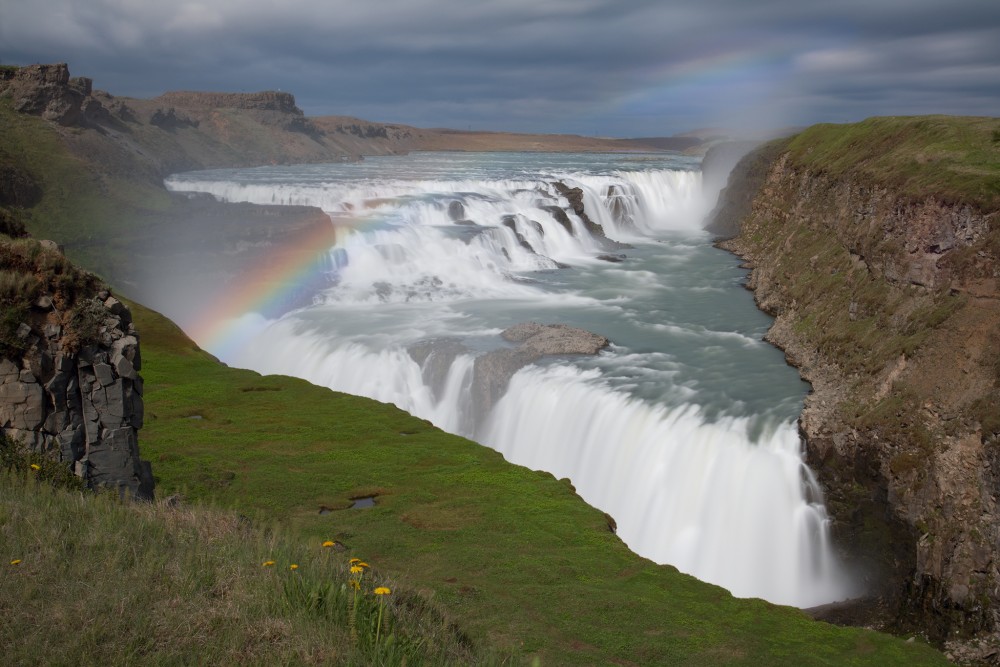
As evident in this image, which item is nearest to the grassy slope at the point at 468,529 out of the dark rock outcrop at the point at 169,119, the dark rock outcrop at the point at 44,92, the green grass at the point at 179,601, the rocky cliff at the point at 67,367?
the green grass at the point at 179,601

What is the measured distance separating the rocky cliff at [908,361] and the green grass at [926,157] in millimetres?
80

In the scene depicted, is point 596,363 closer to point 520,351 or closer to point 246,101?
point 520,351

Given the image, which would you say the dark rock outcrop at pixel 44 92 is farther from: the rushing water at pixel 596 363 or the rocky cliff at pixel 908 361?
the rocky cliff at pixel 908 361

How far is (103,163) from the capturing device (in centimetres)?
6925

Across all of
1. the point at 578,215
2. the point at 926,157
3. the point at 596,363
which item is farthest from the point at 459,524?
the point at 578,215

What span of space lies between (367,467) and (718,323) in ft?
69.8

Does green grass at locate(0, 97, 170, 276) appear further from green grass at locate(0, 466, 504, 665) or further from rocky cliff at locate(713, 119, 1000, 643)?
green grass at locate(0, 466, 504, 665)

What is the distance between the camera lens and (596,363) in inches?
1087

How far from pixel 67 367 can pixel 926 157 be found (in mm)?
28731

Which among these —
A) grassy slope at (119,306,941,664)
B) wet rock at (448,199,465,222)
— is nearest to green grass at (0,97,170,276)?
wet rock at (448,199,465,222)

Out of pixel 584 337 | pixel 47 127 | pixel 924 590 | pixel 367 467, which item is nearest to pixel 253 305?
pixel 584 337

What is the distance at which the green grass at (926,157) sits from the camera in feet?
79.4

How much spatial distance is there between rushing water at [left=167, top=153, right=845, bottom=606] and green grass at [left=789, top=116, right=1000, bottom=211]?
7.41m

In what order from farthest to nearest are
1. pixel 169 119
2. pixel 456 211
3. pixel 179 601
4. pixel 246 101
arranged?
pixel 246 101, pixel 169 119, pixel 456 211, pixel 179 601
